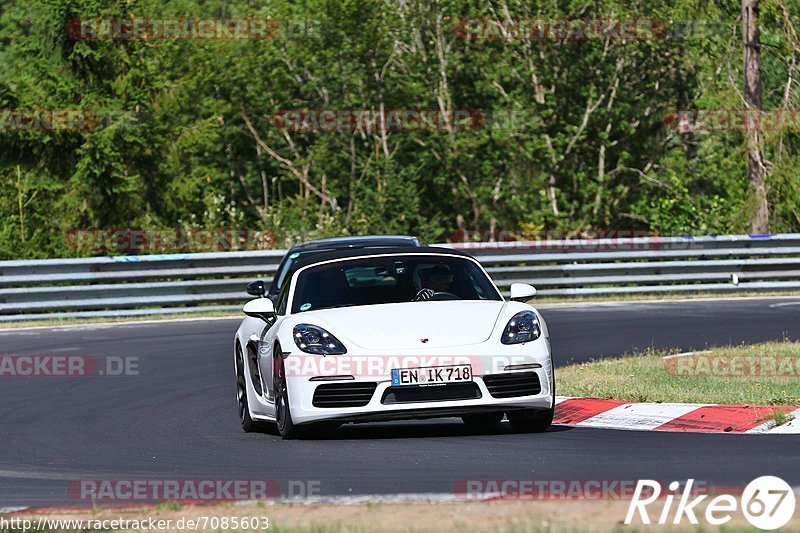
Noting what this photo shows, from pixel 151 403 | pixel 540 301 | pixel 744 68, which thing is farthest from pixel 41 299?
pixel 744 68

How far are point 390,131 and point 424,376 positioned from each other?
32099mm

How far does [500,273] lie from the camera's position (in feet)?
86.5

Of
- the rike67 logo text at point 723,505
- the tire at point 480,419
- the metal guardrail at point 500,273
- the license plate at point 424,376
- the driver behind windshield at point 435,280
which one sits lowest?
the metal guardrail at point 500,273

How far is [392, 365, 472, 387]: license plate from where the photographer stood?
1016 centimetres

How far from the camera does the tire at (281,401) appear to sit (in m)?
10.6

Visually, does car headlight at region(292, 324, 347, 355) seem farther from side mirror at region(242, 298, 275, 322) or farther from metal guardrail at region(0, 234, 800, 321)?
metal guardrail at region(0, 234, 800, 321)

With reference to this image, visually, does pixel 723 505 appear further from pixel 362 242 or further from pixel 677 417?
pixel 362 242

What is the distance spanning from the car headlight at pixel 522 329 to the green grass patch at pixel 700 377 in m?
1.74

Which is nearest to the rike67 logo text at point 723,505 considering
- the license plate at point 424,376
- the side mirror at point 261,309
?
the license plate at point 424,376

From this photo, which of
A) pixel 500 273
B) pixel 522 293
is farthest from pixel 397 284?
pixel 500 273

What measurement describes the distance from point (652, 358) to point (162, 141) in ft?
66.1

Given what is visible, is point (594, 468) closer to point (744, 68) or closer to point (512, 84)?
point (744, 68)

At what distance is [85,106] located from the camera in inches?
1286

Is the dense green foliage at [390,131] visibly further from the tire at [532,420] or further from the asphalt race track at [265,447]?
the tire at [532,420]
